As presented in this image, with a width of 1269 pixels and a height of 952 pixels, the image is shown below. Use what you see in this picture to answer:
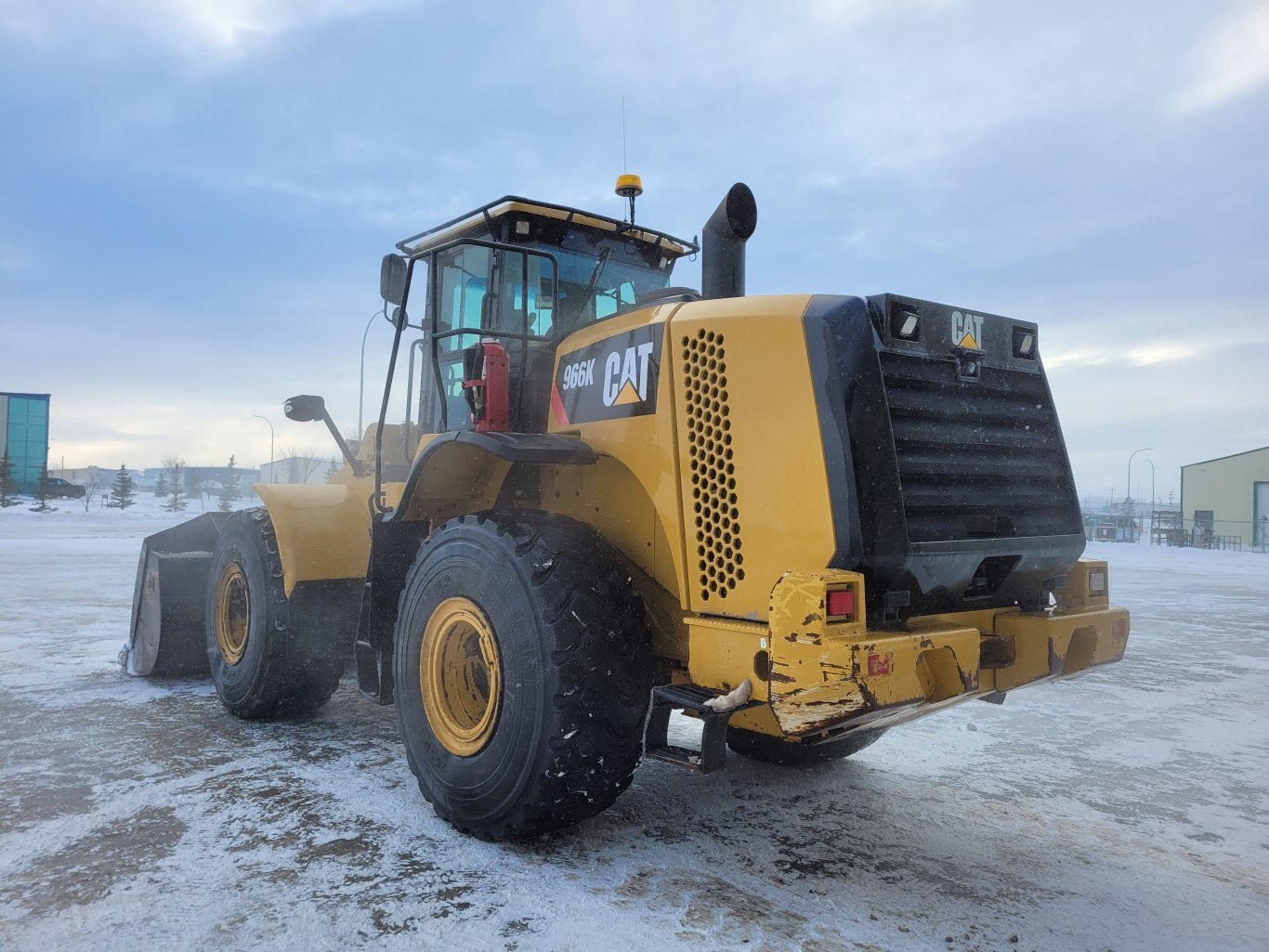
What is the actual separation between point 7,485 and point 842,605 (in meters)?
51.1

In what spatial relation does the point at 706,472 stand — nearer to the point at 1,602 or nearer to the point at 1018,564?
the point at 1018,564

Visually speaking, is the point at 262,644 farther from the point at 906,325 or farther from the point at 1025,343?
the point at 1025,343

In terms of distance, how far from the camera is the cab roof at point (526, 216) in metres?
4.86

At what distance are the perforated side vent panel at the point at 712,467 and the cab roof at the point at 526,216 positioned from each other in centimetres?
182

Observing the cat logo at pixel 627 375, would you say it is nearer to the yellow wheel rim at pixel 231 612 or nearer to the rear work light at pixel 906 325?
the rear work light at pixel 906 325

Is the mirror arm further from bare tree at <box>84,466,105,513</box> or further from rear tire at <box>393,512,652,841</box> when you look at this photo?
bare tree at <box>84,466,105,513</box>

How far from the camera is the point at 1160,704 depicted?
6594 millimetres

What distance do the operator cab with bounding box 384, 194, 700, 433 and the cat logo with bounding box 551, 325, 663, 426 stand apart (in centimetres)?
27

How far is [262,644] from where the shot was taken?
5391 millimetres

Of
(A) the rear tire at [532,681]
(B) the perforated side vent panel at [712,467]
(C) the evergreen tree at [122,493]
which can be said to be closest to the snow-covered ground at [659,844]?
(A) the rear tire at [532,681]

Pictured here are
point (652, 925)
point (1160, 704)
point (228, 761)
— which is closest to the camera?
point (652, 925)

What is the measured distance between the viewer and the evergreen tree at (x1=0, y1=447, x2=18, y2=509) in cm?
4325

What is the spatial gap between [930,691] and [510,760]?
Answer: 1543 millimetres

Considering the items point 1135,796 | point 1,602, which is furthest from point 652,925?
point 1,602
